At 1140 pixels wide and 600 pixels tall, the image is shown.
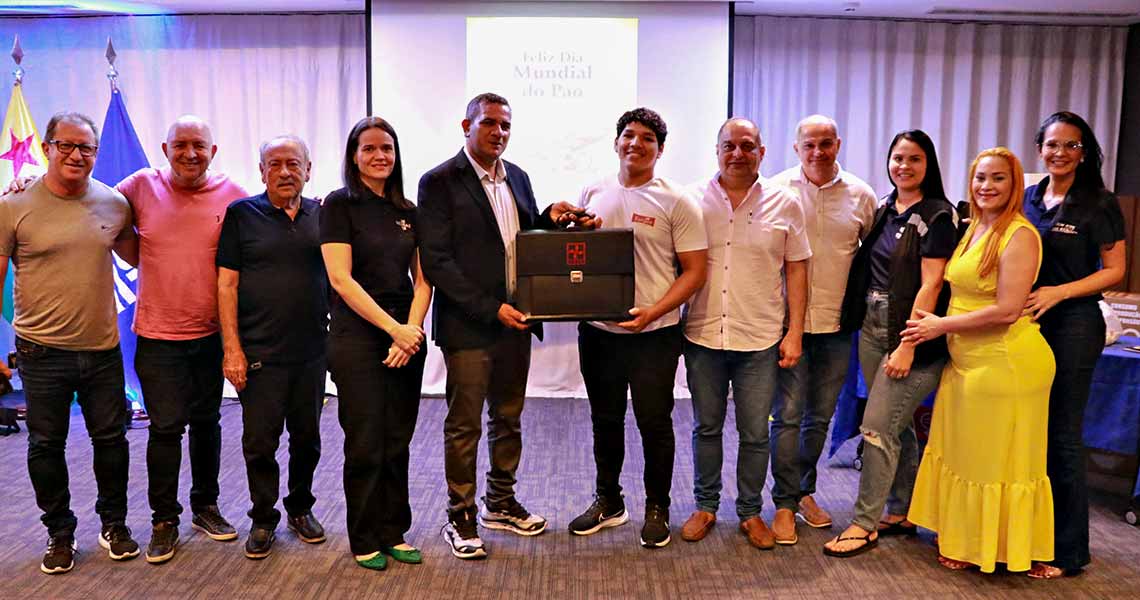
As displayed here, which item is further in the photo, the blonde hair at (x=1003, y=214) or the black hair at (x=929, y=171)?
the black hair at (x=929, y=171)

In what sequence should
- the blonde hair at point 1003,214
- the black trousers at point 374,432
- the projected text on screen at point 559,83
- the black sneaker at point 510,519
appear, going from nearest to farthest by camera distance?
the blonde hair at point 1003,214, the black trousers at point 374,432, the black sneaker at point 510,519, the projected text on screen at point 559,83

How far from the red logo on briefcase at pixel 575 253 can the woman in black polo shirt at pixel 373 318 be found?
473 mm

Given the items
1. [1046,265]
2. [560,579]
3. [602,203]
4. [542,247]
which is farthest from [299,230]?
[1046,265]

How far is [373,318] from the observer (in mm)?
2766

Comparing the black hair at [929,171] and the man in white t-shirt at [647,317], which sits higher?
the black hair at [929,171]

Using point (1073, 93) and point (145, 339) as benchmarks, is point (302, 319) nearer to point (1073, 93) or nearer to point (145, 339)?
point (145, 339)

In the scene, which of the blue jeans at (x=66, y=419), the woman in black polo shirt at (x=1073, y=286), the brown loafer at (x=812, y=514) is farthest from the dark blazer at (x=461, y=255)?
the woman in black polo shirt at (x=1073, y=286)

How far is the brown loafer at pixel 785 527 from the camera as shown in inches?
125

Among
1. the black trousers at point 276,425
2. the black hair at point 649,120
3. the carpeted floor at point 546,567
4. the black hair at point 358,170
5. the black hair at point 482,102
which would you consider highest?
the black hair at point 482,102

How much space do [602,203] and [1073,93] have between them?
15.3ft

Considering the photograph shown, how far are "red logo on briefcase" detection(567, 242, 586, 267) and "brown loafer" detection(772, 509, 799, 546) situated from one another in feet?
3.96

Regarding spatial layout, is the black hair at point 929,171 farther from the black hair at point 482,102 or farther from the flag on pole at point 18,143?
the flag on pole at point 18,143

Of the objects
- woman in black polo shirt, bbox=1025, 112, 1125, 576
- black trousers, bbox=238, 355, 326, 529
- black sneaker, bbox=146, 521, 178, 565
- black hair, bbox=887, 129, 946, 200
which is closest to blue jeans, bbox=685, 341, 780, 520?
black hair, bbox=887, 129, 946, 200

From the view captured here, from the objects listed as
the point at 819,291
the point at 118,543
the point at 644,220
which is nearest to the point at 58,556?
the point at 118,543
